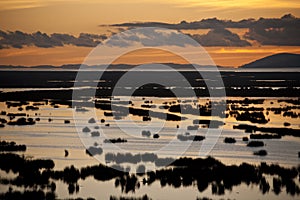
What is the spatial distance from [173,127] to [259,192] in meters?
21.4

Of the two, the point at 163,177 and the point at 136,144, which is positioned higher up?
the point at 136,144

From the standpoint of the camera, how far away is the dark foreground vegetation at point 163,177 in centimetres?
2588

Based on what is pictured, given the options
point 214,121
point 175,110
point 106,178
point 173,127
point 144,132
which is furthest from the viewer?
point 175,110

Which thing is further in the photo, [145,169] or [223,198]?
[145,169]

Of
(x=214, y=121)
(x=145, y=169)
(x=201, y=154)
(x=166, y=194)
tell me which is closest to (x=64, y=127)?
(x=214, y=121)

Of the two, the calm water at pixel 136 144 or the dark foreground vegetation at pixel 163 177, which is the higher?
the calm water at pixel 136 144

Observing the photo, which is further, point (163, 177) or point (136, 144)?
point (136, 144)

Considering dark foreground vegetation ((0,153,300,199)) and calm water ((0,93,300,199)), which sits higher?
calm water ((0,93,300,199))

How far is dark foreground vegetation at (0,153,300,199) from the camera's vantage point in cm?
2588

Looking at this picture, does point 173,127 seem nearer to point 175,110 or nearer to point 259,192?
point 175,110

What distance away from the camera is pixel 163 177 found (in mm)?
28188

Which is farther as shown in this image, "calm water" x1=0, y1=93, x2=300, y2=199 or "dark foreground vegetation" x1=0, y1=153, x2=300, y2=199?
"dark foreground vegetation" x1=0, y1=153, x2=300, y2=199

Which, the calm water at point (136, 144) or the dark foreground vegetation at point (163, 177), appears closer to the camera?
the calm water at point (136, 144)

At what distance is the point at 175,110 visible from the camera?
6062 cm
